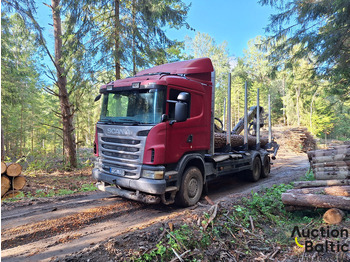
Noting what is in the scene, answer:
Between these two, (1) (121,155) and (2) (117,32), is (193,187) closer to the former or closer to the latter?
(1) (121,155)

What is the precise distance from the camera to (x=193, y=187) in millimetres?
5438

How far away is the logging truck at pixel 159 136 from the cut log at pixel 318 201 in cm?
204

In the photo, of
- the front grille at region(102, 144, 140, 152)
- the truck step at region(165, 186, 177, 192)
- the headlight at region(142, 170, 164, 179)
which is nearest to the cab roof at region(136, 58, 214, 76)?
the front grille at region(102, 144, 140, 152)

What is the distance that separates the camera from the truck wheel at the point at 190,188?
512 centimetres

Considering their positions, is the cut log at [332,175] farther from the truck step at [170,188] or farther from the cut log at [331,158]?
the truck step at [170,188]

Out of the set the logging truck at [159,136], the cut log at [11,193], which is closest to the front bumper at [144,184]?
the logging truck at [159,136]

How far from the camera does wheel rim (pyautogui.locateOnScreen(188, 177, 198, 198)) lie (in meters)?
5.34

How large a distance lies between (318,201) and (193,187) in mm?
2700

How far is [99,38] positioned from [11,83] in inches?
243

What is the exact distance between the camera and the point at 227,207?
4648 mm

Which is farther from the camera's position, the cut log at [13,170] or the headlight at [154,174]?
the cut log at [13,170]

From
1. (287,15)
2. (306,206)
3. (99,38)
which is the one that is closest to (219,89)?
(287,15)

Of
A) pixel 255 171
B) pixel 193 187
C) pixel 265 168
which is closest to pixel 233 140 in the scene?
pixel 255 171

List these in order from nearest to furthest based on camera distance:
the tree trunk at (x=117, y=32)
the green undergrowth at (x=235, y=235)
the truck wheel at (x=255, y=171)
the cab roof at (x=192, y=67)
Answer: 1. the green undergrowth at (x=235, y=235)
2. the cab roof at (x=192, y=67)
3. the truck wheel at (x=255, y=171)
4. the tree trunk at (x=117, y=32)
